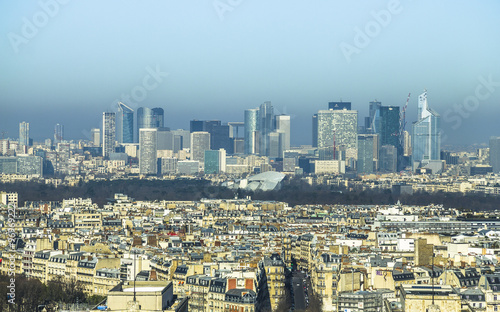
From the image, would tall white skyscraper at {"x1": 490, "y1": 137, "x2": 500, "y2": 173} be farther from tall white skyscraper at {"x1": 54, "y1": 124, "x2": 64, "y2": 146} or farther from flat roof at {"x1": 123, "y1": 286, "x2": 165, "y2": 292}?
flat roof at {"x1": 123, "y1": 286, "x2": 165, "y2": 292}

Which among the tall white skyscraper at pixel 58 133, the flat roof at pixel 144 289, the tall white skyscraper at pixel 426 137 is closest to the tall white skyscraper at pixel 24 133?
the tall white skyscraper at pixel 58 133

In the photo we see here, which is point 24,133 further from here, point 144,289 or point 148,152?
point 144,289

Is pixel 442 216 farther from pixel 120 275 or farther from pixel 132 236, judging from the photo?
pixel 120 275

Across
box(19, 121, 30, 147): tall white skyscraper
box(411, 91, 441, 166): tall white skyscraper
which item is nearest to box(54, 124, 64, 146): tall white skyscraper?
box(19, 121, 30, 147): tall white skyscraper

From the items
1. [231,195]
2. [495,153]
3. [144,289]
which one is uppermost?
[495,153]

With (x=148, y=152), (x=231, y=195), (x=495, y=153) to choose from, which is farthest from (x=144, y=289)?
(x=148, y=152)

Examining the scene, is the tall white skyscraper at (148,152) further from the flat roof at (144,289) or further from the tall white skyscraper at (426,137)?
the flat roof at (144,289)

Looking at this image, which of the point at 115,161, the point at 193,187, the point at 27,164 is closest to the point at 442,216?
the point at 193,187
